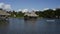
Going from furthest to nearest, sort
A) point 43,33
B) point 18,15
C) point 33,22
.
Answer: point 33,22
point 18,15
point 43,33

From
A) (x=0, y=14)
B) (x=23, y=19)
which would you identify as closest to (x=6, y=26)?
(x=0, y=14)

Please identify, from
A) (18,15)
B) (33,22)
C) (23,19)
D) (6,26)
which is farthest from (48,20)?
(6,26)

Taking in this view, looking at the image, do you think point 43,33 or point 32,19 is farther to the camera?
point 32,19

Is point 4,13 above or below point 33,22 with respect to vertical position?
above

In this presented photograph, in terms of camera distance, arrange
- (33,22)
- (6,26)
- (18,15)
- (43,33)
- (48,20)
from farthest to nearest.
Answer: (48,20) < (33,22) < (18,15) < (6,26) < (43,33)

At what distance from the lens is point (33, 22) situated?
5.18m

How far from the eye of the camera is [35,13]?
15.8ft

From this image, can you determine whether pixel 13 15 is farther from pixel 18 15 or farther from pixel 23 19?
pixel 23 19

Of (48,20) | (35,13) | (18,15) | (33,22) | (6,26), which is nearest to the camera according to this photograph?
(6,26)

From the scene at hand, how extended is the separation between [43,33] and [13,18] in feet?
3.54

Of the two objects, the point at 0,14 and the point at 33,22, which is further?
the point at 33,22

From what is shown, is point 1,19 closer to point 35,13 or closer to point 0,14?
point 0,14

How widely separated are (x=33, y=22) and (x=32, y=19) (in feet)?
0.88

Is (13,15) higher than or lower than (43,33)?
higher
